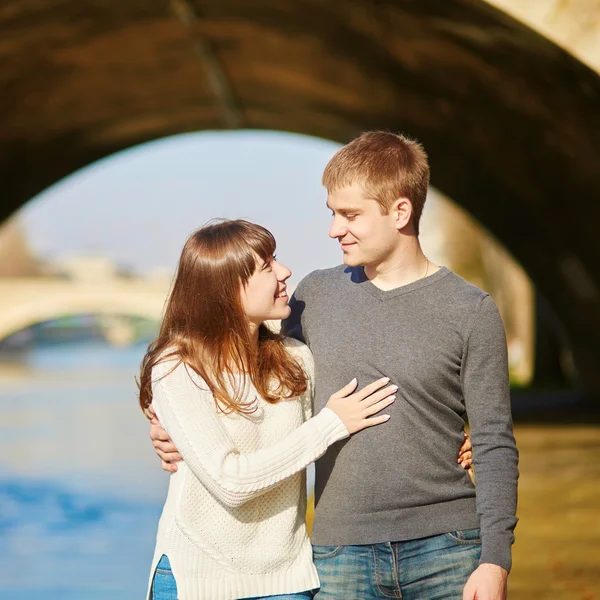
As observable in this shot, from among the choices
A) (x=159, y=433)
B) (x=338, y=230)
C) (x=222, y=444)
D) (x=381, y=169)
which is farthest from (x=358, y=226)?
(x=159, y=433)

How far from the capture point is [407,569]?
9.06ft

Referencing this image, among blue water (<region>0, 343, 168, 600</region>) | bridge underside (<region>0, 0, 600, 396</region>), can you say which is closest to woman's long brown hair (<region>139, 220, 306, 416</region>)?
blue water (<region>0, 343, 168, 600</region>)

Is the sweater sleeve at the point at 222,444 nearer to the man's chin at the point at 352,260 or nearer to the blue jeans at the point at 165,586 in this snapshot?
the blue jeans at the point at 165,586

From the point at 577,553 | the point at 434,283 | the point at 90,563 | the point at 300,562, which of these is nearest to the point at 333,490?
the point at 300,562

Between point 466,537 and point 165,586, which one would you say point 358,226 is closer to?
point 466,537

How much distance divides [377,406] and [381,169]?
57 cm

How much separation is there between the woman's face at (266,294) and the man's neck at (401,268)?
0.81ft

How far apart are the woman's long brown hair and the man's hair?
0.24m

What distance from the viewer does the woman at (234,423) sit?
275cm

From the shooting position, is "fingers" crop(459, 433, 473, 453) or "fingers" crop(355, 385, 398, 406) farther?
"fingers" crop(459, 433, 473, 453)

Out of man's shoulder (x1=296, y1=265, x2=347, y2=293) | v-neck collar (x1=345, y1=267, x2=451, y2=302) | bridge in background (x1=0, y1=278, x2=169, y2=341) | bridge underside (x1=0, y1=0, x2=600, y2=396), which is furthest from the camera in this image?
bridge in background (x1=0, y1=278, x2=169, y2=341)

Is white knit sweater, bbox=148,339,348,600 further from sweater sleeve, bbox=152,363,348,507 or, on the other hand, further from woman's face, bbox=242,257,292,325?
woman's face, bbox=242,257,292,325

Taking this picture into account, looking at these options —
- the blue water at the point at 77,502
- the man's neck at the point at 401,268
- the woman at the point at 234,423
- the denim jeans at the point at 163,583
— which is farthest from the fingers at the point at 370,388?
the blue water at the point at 77,502

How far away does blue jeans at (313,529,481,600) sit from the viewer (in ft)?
9.04
